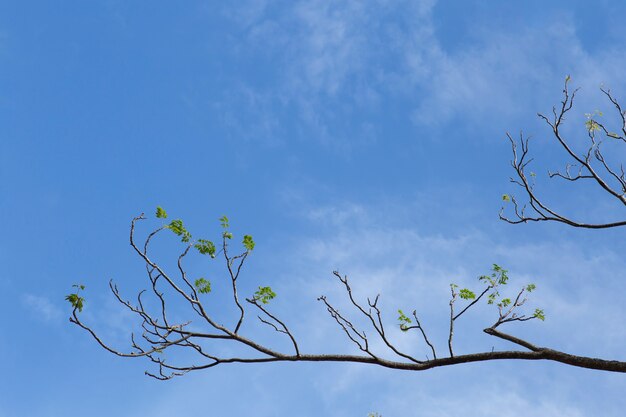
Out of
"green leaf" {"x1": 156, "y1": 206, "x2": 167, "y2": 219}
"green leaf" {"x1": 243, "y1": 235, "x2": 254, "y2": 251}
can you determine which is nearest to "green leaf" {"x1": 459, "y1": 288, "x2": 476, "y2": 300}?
"green leaf" {"x1": 243, "y1": 235, "x2": 254, "y2": 251}

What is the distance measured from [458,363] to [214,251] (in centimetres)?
278

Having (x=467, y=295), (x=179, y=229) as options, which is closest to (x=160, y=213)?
(x=179, y=229)

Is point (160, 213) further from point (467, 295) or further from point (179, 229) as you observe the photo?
point (467, 295)

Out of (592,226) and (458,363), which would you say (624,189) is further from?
(458,363)

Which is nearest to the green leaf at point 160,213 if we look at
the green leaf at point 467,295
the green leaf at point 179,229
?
the green leaf at point 179,229

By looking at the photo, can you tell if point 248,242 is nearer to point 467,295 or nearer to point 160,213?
point 160,213

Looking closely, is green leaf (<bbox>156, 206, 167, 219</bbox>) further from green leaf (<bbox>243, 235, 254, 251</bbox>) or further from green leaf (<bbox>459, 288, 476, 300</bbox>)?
green leaf (<bbox>459, 288, 476, 300</bbox>)

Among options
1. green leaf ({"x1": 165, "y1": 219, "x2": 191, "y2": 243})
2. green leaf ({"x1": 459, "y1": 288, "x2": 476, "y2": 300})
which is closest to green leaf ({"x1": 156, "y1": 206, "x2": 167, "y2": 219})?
green leaf ({"x1": 165, "y1": 219, "x2": 191, "y2": 243})

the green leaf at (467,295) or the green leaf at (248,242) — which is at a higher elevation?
the green leaf at (248,242)

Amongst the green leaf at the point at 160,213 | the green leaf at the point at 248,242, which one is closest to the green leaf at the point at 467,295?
the green leaf at the point at 248,242

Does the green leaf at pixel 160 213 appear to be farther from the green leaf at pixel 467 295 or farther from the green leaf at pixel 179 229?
the green leaf at pixel 467 295

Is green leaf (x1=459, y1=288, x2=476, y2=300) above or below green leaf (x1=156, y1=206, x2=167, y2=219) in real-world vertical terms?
below

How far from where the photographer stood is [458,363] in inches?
240

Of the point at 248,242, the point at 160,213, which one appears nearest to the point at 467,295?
the point at 248,242
